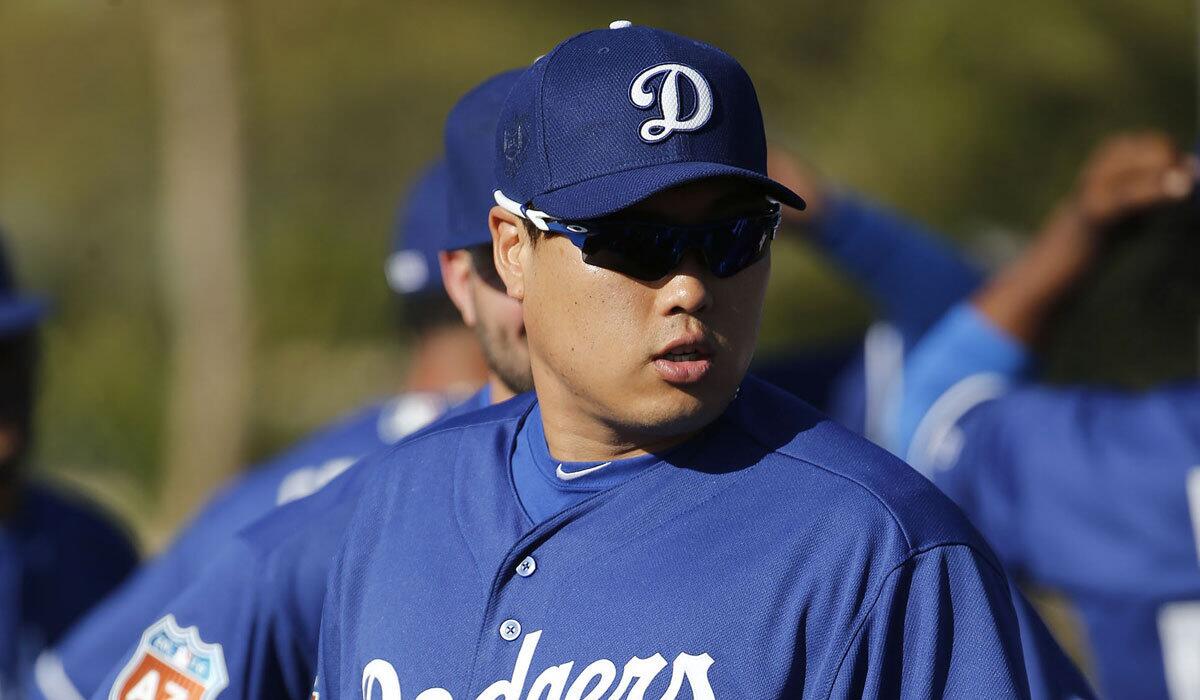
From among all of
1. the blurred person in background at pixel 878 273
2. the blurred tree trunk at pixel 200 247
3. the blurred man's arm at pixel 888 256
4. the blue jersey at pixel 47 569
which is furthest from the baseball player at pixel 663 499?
the blurred tree trunk at pixel 200 247

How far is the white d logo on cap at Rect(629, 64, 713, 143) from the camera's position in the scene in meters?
1.97

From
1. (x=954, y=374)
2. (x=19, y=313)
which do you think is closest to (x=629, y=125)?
(x=954, y=374)

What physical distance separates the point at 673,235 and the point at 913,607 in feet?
1.73

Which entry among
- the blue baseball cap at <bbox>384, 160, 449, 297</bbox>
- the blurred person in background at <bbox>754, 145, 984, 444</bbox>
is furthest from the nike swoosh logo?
the blurred person in background at <bbox>754, 145, 984, 444</bbox>

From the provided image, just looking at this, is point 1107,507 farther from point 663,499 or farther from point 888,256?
point 663,499

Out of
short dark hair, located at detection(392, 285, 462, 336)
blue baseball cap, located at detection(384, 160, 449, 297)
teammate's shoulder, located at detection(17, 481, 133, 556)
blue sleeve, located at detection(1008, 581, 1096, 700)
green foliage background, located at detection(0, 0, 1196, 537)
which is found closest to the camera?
blue sleeve, located at detection(1008, 581, 1096, 700)

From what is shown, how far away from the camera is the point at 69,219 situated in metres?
9.18

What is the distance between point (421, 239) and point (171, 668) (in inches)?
67.4

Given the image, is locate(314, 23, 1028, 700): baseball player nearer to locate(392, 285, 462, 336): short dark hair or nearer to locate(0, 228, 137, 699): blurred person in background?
locate(392, 285, 462, 336): short dark hair

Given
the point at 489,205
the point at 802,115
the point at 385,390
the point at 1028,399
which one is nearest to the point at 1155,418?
the point at 1028,399

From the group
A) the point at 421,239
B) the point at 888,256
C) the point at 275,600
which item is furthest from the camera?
the point at 888,256

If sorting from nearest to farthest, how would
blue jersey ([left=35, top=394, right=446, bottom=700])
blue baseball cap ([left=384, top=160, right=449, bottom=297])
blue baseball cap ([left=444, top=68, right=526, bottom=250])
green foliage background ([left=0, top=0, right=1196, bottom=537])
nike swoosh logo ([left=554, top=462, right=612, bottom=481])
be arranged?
nike swoosh logo ([left=554, top=462, right=612, bottom=481]) < blue baseball cap ([left=444, top=68, right=526, bottom=250]) < blue jersey ([left=35, top=394, right=446, bottom=700]) < blue baseball cap ([left=384, top=160, right=449, bottom=297]) < green foliage background ([left=0, top=0, right=1196, bottom=537])

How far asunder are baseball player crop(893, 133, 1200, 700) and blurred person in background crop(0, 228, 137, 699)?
2.25 m

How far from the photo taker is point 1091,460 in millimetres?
3723
